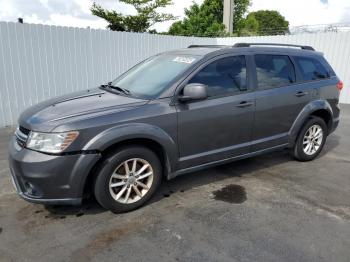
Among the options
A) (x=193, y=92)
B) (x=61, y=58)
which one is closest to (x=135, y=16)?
(x=61, y=58)

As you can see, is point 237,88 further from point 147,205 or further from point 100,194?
point 100,194

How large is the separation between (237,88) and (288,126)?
115cm

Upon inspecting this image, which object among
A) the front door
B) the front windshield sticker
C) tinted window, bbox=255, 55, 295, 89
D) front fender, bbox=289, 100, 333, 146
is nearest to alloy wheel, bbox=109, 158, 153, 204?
the front door

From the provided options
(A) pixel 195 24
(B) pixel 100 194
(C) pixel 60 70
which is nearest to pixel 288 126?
(B) pixel 100 194

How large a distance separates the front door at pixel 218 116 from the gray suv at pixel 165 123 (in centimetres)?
1

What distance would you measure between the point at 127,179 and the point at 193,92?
118cm

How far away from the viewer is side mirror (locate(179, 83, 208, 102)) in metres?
3.46

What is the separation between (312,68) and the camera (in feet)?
16.2

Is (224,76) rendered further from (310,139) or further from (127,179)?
(310,139)

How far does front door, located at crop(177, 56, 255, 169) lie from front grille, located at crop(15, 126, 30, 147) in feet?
5.25

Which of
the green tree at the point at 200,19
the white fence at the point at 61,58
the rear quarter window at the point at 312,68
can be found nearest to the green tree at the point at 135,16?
the green tree at the point at 200,19

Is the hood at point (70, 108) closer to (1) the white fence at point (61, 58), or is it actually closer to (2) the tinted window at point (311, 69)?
(2) the tinted window at point (311, 69)

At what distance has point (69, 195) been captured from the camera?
3.12m

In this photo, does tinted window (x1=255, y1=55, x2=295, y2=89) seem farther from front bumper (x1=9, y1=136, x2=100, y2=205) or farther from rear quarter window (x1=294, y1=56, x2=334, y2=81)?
front bumper (x1=9, y1=136, x2=100, y2=205)
